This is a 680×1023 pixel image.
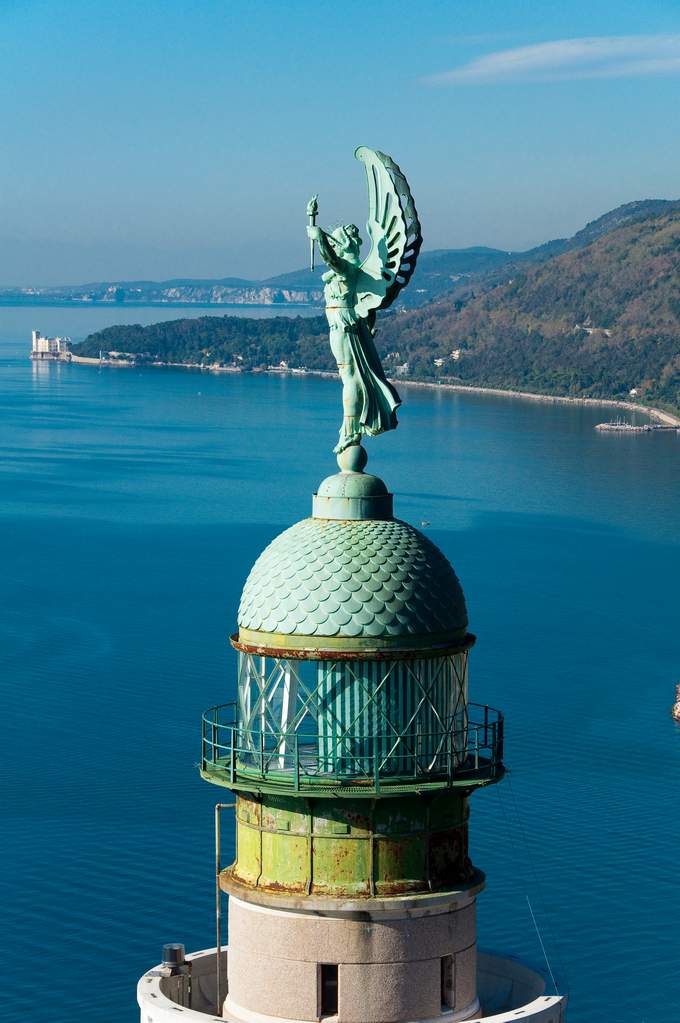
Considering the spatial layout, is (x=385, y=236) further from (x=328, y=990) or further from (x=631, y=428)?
(x=631, y=428)

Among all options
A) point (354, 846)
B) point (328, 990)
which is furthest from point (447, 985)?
point (354, 846)

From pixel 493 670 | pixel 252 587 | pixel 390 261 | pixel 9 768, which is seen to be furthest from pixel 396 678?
pixel 493 670

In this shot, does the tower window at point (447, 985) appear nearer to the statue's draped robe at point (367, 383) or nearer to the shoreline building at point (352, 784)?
the shoreline building at point (352, 784)

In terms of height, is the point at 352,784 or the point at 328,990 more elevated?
the point at 352,784

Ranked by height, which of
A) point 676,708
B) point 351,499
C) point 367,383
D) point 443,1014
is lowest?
point 676,708

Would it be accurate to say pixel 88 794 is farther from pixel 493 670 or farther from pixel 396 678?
pixel 396 678

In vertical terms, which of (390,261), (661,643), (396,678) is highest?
(390,261)
